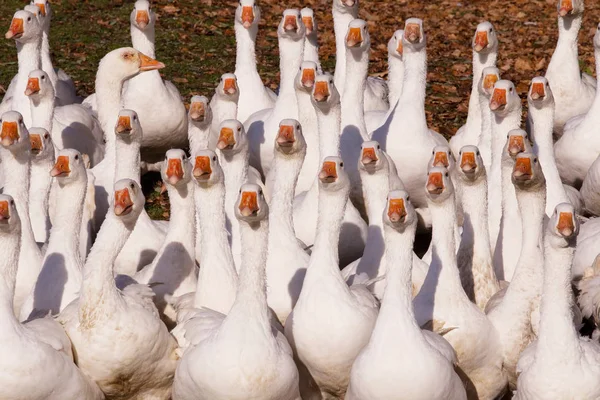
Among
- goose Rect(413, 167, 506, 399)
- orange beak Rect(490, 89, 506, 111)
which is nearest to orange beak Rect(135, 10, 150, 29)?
orange beak Rect(490, 89, 506, 111)

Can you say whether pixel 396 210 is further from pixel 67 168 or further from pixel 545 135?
pixel 545 135

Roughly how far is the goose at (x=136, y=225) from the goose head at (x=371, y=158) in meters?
2.13

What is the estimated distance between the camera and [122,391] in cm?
983

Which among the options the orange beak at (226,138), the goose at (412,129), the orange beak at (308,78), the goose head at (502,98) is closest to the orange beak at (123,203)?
the orange beak at (226,138)

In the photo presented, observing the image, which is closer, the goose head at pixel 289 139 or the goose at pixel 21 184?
the goose head at pixel 289 139

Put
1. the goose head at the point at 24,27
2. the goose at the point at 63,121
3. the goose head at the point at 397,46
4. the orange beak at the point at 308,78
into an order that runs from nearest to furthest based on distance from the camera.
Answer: the orange beak at the point at 308,78 < the goose at the point at 63,121 < the goose head at the point at 24,27 < the goose head at the point at 397,46

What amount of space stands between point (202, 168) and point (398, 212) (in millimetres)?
1954

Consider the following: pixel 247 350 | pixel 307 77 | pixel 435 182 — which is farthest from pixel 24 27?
pixel 247 350

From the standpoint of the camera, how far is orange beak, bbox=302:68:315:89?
12.1m

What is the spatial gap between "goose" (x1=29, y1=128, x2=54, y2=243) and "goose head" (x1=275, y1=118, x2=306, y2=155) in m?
2.38

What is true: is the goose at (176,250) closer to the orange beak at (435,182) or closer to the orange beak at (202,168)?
the orange beak at (202,168)

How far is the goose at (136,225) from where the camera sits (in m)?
11.5

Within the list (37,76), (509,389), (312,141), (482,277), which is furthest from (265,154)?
(509,389)

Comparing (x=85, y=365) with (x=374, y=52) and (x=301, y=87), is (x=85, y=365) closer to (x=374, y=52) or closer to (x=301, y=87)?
(x=301, y=87)
